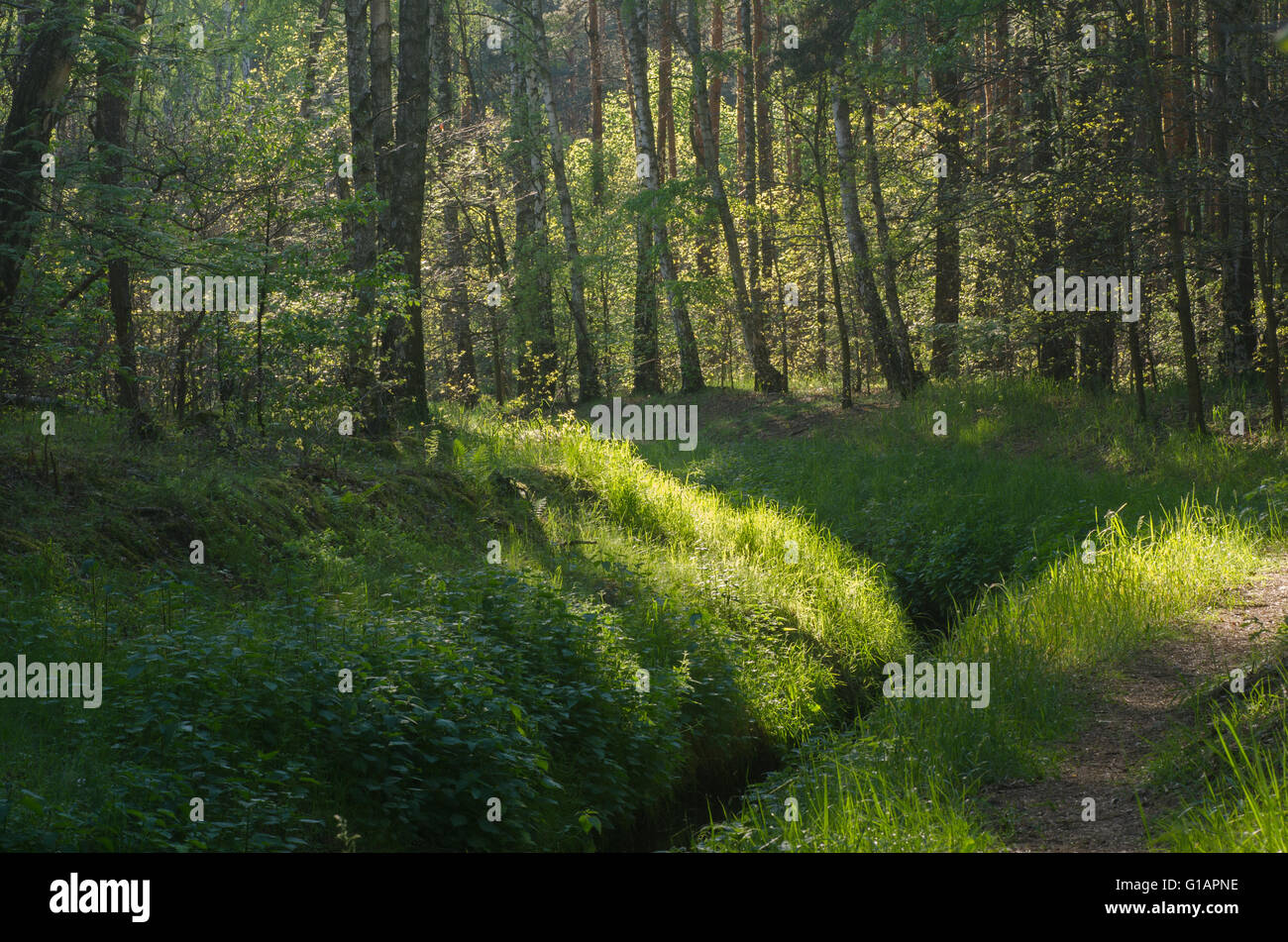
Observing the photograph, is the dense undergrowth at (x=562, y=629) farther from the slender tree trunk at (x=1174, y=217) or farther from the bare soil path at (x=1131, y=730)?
the slender tree trunk at (x=1174, y=217)

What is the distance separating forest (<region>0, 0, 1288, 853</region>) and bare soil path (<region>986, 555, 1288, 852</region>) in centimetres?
4

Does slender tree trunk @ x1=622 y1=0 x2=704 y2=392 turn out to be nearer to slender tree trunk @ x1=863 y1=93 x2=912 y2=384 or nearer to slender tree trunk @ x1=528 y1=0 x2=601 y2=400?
slender tree trunk @ x1=528 y1=0 x2=601 y2=400

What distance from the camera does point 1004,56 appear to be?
14289mm

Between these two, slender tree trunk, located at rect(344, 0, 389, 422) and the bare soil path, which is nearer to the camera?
the bare soil path

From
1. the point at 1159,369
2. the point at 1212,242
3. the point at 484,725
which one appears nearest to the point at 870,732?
the point at 484,725

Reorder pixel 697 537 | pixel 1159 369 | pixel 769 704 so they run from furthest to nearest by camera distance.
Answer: pixel 1159 369 < pixel 697 537 < pixel 769 704

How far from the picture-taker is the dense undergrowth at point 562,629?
4777mm

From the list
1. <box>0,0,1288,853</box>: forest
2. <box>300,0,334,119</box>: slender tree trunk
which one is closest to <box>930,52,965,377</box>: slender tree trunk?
<box>0,0,1288,853</box>: forest

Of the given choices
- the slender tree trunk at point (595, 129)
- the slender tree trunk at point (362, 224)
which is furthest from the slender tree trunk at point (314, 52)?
the slender tree trunk at point (595, 129)

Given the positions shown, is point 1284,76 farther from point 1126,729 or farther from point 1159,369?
point 1126,729

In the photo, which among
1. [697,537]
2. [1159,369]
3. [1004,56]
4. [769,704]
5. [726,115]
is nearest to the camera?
[769,704]

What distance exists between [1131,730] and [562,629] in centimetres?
379

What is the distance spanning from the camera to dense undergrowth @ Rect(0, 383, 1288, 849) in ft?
15.7
